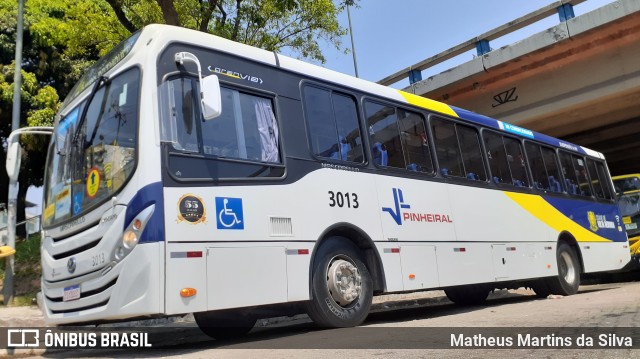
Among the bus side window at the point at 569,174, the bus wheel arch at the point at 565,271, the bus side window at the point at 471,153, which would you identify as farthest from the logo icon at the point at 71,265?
the bus side window at the point at 569,174

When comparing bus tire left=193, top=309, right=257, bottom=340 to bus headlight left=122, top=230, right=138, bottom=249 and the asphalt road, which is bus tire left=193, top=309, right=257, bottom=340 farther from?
bus headlight left=122, top=230, right=138, bottom=249

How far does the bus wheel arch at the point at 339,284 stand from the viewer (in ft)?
20.1

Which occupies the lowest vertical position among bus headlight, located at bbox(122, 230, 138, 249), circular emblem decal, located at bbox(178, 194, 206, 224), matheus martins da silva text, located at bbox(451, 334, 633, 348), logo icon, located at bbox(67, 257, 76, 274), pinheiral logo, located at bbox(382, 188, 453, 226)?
matheus martins da silva text, located at bbox(451, 334, 633, 348)

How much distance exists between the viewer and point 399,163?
25.5 ft

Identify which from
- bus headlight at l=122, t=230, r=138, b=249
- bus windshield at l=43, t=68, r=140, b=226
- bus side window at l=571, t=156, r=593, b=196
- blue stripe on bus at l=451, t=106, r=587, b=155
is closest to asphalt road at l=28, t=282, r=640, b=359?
bus headlight at l=122, t=230, r=138, b=249

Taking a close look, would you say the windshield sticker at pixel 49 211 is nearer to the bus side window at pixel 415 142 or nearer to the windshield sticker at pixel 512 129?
the bus side window at pixel 415 142

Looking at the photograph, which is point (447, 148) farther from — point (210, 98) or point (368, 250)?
point (210, 98)

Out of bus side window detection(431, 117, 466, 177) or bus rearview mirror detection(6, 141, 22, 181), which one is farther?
bus side window detection(431, 117, 466, 177)

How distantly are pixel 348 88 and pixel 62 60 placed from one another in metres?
16.4

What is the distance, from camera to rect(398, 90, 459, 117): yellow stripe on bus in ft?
28.1

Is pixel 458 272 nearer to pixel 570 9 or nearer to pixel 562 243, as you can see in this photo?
pixel 562 243

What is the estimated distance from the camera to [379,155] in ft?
24.5

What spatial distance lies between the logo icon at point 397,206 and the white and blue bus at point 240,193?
0.02 m

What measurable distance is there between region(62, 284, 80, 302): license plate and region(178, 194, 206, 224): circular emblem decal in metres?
1.30
